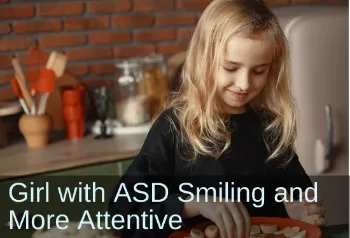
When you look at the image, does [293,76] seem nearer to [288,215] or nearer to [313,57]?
[313,57]

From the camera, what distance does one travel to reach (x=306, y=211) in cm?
94

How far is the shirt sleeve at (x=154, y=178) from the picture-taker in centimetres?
90

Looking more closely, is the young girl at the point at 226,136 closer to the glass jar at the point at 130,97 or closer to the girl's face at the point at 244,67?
the girl's face at the point at 244,67

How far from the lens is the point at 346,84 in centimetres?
136

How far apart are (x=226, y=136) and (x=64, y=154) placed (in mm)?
483

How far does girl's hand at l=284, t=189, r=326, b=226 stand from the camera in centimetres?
92

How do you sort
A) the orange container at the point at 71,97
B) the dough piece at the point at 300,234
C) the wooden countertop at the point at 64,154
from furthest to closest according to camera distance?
the orange container at the point at 71,97 < the wooden countertop at the point at 64,154 < the dough piece at the point at 300,234

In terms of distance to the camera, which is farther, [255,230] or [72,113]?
[72,113]

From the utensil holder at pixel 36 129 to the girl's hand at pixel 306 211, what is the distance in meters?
0.60

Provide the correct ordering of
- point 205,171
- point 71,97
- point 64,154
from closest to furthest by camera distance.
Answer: point 205,171, point 64,154, point 71,97

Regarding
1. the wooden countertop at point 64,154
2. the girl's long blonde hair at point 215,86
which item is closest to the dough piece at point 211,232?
the girl's long blonde hair at point 215,86

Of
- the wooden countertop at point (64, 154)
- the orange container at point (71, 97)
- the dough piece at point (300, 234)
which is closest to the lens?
the dough piece at point (300, 234)

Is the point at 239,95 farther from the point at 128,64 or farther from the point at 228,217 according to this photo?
the point at 128,64

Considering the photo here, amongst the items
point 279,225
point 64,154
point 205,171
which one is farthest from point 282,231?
point 64,154
